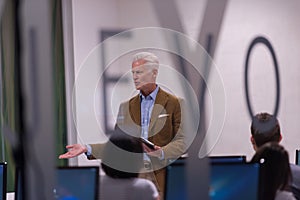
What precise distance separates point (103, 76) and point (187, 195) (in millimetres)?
440

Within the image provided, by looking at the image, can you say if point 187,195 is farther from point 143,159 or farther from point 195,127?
point 143,159

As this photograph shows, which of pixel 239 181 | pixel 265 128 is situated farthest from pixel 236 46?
pixel 239 181

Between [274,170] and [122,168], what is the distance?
34 centimetres

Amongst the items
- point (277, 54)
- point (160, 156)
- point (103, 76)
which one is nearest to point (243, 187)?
point (160, 156)

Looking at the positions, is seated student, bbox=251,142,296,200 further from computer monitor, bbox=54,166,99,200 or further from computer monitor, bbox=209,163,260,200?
computer monitor, bbox=54,166,99,200

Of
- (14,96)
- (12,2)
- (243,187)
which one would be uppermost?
(12,2)

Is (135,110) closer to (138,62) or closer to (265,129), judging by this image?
(138,62)

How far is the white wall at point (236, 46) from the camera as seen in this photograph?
74cm

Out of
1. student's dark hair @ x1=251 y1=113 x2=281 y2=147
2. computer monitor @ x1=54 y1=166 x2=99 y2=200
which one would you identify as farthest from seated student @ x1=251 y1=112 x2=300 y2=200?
computer monitor @ x1=54 y1=166 x2=99 y2=200

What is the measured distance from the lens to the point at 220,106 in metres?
0.83

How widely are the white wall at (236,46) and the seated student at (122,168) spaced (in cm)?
8

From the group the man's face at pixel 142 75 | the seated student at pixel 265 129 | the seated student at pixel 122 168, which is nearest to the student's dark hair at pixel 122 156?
the seated student at pixel 122 168

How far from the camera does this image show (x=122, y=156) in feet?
Answer: 3.10

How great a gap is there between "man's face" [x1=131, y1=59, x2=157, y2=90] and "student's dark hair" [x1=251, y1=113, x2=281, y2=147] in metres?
0.25
